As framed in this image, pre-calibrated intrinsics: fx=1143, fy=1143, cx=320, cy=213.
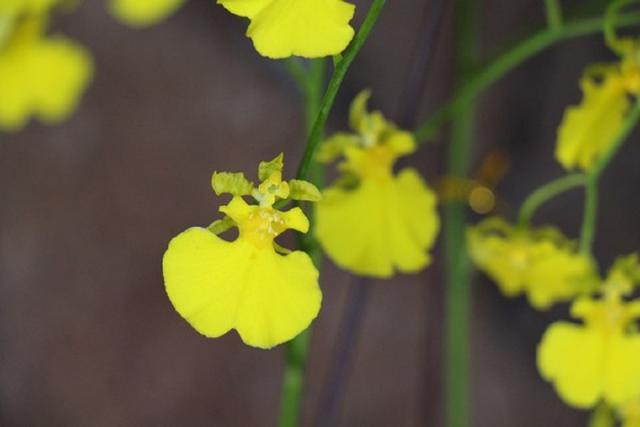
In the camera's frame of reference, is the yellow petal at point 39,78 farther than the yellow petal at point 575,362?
Yes

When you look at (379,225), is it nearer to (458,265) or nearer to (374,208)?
(374,208)

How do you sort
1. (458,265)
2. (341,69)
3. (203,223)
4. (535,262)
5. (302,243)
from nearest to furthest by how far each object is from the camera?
1. (341,69)
2. (302,243)
3. (535,262)
4. (458,265)
5. (203,223)

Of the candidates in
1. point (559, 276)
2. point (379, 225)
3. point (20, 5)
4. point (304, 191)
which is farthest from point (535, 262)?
point (20, 5)

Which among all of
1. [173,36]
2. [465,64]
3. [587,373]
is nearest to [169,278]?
[587,373]

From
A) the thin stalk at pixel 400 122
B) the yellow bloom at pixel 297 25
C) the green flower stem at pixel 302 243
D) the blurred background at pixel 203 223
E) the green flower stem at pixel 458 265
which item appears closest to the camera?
the yellow bloom at pixel 297 25

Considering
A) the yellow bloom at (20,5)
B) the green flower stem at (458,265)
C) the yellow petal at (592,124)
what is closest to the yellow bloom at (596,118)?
the yellow petal at (592,124)

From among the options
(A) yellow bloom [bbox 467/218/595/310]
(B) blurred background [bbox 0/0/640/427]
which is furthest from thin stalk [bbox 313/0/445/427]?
(B) blurred background [bbox 0/0/640/427]

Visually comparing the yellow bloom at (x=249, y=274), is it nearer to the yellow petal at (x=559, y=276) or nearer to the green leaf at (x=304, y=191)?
the green leaf at (x=304, y=191)
